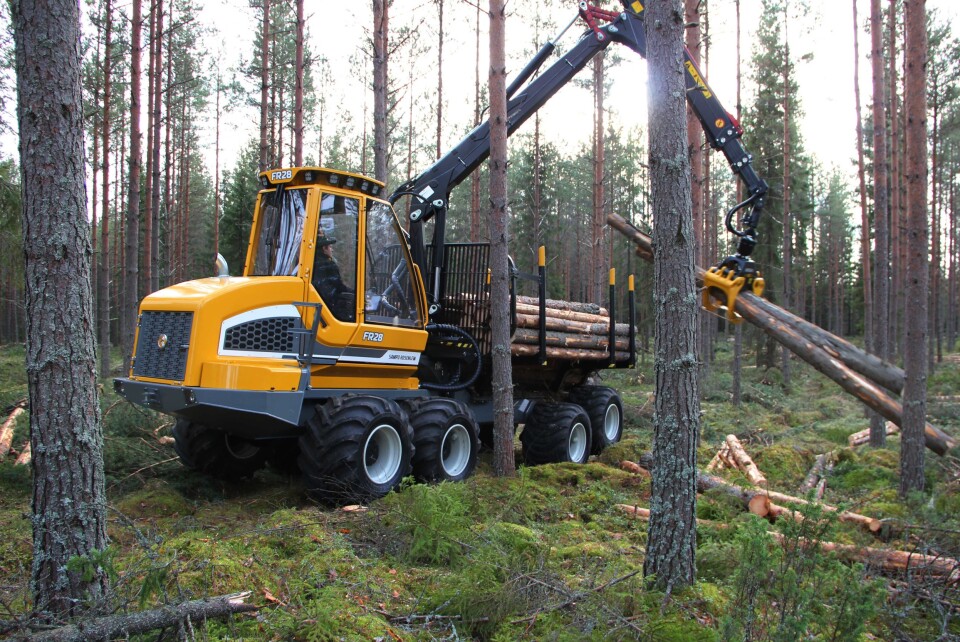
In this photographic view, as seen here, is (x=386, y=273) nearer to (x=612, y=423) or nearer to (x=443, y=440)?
(x=443, y=440)

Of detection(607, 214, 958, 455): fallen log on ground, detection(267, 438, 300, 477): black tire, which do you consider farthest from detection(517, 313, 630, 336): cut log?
detection(267, 438, 300, 477): black tire

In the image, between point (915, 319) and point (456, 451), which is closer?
point (915, 319)

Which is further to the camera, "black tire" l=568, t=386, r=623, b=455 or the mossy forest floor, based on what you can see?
"black tire" l=568, t=386, r=623, b=455

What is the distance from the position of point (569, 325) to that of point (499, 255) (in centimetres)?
228

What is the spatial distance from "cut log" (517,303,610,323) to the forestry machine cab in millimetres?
1089

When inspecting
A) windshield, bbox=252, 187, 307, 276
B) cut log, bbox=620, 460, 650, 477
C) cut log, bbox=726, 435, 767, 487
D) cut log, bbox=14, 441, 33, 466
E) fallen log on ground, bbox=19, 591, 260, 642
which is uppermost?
windshield, bbox=252, 187, 307, 276

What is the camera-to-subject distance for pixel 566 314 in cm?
1014

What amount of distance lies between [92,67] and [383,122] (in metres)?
13.6

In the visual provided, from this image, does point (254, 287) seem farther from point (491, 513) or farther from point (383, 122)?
point (383, 122)

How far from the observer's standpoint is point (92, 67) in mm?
20984

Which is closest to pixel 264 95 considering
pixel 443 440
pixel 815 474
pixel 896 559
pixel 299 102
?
pixel 299 102

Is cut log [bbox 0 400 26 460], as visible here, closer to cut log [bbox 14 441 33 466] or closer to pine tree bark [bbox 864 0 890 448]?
cut log [bbox 14 441 33 466]

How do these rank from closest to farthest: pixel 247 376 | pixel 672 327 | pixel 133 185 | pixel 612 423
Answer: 1. pixel 672 327
2. pixel 247 376
3. pixel 612 423
4. pixel 133 185

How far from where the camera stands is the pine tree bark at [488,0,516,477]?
320 inches
